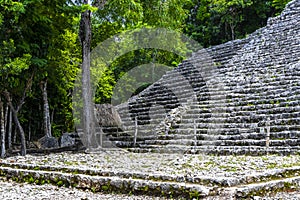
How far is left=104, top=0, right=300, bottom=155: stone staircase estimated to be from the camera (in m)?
8.12

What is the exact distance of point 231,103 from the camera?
9672 mm

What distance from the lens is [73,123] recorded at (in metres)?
18.2

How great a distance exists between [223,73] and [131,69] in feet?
29.1

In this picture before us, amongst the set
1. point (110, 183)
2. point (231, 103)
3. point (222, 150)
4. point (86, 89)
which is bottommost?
point (110, 183)

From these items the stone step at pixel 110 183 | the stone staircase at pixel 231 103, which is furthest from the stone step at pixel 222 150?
the stone step at pixel 110 183

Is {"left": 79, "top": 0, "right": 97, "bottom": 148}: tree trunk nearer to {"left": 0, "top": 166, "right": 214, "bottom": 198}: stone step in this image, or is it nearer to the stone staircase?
the stone staircase

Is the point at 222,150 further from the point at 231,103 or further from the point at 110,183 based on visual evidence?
the point at 110,183

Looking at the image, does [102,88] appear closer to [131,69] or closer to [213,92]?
[131,69]

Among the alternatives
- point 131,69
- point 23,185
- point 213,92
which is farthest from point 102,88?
point 23,185

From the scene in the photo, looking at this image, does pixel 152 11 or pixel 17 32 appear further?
pixel 152 11

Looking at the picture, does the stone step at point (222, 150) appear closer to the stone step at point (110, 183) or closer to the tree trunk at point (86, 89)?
the tree trunk at point (86, 89)

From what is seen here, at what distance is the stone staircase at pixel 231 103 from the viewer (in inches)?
320

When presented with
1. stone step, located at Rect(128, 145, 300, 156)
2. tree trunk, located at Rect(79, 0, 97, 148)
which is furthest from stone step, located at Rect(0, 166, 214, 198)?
tree trunk, located at Rect(79, 0, 97, 148)

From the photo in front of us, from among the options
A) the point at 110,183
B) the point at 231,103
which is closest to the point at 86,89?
the point at 231,103
